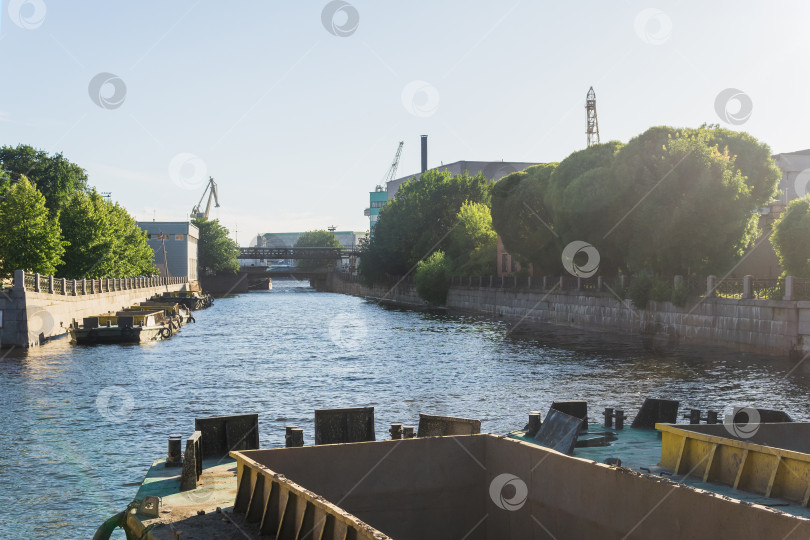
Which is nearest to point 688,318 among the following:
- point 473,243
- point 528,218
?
point 528,218

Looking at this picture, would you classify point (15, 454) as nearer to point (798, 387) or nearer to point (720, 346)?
point (798, 387)

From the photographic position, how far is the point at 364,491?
11297 mm

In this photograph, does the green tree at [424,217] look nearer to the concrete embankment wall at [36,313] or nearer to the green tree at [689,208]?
the concrete embankment wall at [36,313]

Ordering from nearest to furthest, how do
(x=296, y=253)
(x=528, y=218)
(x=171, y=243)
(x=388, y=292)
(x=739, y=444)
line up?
1. (x=739, y=444)
2. (x=528, y=218)
3. (x=388, y=292)
4. (x=171, y=243)
5. (x=296, y=253)

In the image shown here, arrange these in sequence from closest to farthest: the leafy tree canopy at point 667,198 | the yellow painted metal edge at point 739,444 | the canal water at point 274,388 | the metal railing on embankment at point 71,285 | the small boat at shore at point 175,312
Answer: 1. the yellow painted metal edge at point 739,444
2. the canal water at point 274,388
3. the leafy tree canopy at point 667,198
4. the metal railing on embankment at point 71,285
5. the small boat at shore at point 175,312

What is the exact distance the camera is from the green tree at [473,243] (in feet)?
299

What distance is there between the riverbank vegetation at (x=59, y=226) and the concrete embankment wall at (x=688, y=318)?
3688 cm

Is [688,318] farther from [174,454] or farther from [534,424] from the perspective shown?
[174,454]

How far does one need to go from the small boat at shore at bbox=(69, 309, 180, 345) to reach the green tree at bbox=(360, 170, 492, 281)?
52.7 meters

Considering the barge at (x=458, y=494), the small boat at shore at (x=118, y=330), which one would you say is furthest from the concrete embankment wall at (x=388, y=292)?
the barge at (x=458, y=494)

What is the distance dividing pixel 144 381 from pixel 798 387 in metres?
24.3

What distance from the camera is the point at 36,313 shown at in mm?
47000

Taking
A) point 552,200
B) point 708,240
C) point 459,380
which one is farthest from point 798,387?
point 552,200

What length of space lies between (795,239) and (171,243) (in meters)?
128
